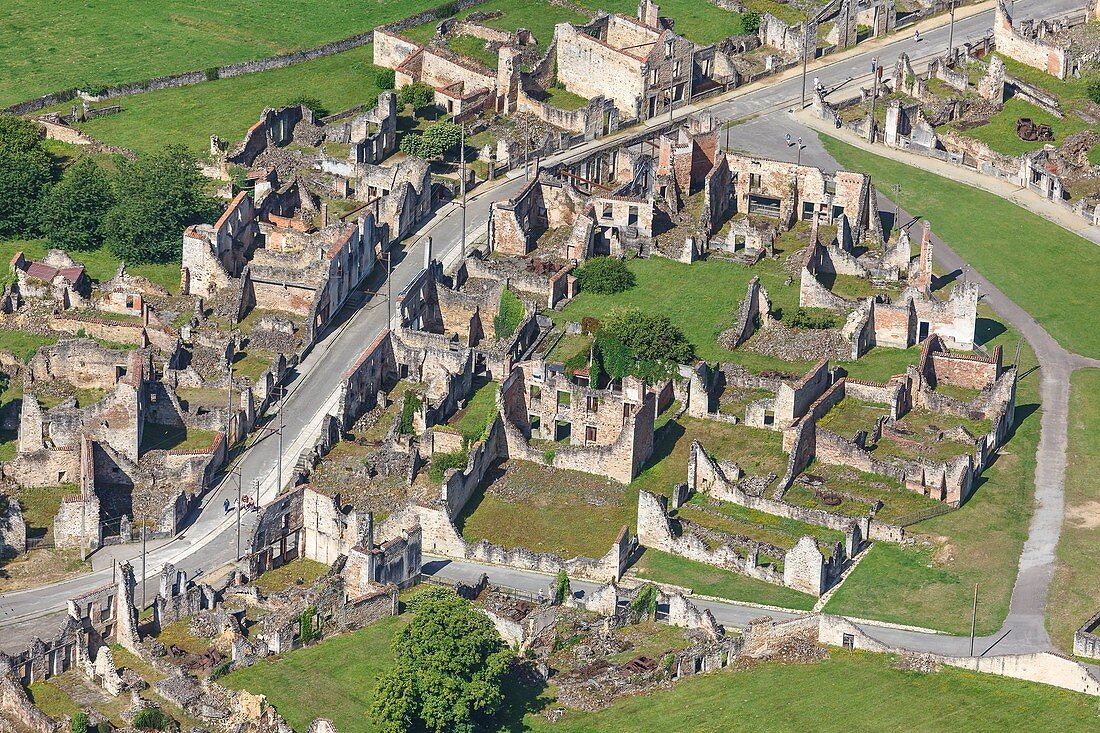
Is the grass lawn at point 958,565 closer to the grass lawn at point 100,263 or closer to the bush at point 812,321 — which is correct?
the bush at point 812,321

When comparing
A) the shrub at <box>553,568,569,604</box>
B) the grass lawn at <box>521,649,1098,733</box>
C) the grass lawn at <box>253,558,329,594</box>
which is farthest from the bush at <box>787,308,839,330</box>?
the grass lawn at <box>521,649,1098,733</box>

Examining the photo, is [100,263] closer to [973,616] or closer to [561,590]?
[561,590]

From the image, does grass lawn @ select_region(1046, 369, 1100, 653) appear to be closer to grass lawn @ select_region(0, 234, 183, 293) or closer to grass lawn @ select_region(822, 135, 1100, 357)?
grass lawn @ select_region(822, 135, 1100, 357)

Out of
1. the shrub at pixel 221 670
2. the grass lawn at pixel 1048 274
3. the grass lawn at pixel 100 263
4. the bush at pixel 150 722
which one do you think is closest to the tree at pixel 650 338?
the grass lawn at pixel 1048 274

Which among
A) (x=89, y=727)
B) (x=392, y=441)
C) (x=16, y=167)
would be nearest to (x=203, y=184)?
(x=16, y=167)

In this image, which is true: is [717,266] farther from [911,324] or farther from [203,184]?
[203,184]

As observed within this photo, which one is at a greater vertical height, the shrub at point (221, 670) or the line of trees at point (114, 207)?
the line of trees at point (114, 207)
